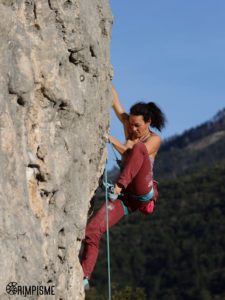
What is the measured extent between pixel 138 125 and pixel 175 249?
42.8 m

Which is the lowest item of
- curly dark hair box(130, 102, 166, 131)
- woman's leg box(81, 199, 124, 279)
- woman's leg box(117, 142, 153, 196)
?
woman's leg box(81, 199, 124, 279)

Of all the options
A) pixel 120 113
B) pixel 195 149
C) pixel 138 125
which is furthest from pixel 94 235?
pixel 195 149

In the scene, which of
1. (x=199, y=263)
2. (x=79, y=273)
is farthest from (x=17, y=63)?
(x=199, y=263)

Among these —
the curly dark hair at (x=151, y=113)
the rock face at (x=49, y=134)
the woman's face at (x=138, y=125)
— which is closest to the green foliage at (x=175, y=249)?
the curly dark hair at (x=151, y=113)

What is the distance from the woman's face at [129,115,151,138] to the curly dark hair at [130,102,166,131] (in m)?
0.04

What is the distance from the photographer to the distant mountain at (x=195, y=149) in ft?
Answer: 272

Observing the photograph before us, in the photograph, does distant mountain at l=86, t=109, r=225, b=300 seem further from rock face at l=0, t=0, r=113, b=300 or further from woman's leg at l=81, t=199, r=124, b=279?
rock face at l=0, t=0, r=113, b=300

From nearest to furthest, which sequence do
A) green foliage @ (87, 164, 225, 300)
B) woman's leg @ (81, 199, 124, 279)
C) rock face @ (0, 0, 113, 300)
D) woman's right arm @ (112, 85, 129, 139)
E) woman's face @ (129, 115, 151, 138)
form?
rock face @ (0, 0, 113, 300) → woman's leg @ (81, 199, 124, 279) → woman's face @ (129, 115, 151, 138) → woman's right arm @ (112, 85, 129, 139) → green foliage @ (87, 164, 225, 300)

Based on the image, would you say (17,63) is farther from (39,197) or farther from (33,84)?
(39,197)

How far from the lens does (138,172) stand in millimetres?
5637

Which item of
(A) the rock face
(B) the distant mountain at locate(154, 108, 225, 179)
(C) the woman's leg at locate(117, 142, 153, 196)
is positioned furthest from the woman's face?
(B) the distant mountain at locate(154, 108, 225, 179)

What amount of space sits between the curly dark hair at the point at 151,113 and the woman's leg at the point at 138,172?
2.39 ft

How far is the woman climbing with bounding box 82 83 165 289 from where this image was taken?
546 centimetres

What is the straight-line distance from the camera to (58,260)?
14.8 feet
